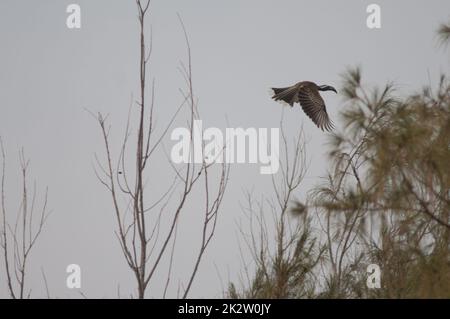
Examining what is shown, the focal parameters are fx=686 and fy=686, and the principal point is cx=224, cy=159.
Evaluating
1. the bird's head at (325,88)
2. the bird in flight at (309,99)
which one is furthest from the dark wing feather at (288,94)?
the bird's head at (325,88)

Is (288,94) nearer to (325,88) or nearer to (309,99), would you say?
(309,99)

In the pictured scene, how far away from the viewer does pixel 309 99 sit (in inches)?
254

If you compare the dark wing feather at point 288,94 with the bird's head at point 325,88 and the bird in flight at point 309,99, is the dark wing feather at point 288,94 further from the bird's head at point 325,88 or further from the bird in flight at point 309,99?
the bird's head at point 325,88

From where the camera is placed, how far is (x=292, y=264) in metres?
3.98

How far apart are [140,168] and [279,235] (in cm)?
146

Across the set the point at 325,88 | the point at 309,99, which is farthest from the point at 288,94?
the point at 325,88

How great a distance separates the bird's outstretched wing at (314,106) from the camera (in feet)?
20.9

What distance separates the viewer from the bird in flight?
6.38 m

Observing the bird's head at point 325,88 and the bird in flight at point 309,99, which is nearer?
the bird in flight at point 309,99

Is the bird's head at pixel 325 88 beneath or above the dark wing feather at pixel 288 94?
above

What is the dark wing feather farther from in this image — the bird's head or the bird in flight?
the bird's head

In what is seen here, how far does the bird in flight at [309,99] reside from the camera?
638 cm
